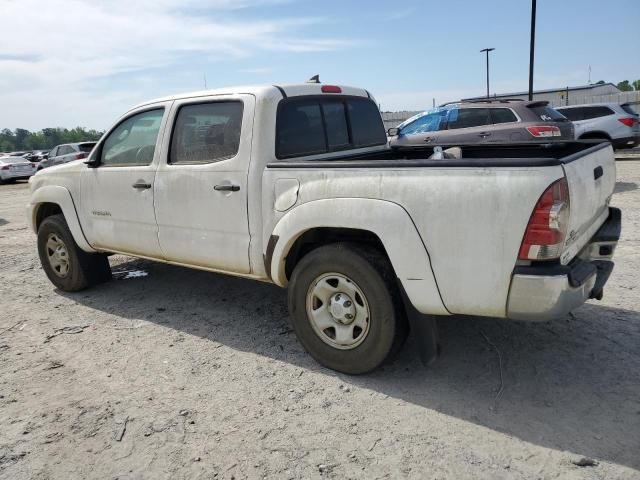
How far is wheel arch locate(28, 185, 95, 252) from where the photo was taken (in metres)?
5.13

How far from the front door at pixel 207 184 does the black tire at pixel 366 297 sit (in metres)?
0.57

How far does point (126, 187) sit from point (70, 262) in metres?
1.33

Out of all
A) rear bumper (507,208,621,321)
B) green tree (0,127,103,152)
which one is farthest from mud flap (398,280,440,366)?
green tree (0,127,103,152)

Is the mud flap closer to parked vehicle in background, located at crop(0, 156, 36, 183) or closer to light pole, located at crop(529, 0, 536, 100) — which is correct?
light pole, located at crop(529, 0, 536, 100)

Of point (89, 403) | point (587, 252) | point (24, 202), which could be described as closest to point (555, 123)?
point (587, 252)

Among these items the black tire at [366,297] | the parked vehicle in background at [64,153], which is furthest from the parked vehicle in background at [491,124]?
the parked vehicle in background at [64,153]

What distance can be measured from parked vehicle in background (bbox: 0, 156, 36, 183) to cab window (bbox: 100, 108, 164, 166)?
21.1 m

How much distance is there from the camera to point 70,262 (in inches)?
211

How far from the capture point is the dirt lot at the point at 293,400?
2.65 m

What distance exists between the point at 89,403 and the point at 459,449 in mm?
2223

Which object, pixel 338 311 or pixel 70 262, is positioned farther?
pixel 70 262

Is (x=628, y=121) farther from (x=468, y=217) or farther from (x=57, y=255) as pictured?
(x=57, y=255)

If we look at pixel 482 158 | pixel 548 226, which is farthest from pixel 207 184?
pixel 548 226

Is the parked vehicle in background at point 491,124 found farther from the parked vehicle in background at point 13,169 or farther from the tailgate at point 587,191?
the parked vehicle in background at point 13,169
